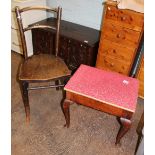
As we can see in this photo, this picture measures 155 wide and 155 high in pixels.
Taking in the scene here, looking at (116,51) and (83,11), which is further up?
(83,11)

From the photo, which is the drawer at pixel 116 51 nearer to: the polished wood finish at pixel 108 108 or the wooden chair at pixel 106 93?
the wooden chair at pixel 106 93

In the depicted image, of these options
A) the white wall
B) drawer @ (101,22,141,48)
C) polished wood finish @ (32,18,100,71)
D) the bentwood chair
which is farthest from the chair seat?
the white wall

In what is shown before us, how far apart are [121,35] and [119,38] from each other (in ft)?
0.13

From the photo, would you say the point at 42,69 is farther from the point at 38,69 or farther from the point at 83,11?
the point at 83,11

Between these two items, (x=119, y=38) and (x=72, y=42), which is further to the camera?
(x=72, y=42)

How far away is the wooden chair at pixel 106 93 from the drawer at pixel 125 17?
1.81 ft

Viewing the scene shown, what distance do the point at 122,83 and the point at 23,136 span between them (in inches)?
39.6

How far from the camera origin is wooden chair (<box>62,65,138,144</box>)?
1.43 m

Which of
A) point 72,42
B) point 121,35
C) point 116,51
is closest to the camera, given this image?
point 121,35

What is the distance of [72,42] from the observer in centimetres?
232

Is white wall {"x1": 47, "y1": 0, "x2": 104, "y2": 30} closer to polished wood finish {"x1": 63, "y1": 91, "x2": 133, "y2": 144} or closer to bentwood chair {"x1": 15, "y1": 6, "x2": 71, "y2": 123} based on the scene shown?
bentwood chair {"x1": 15, "y1": 6, "x2": 71, "y2": 123}

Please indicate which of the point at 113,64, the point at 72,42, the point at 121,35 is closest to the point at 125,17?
the point at 121,35

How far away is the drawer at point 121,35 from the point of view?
6.14 feet
